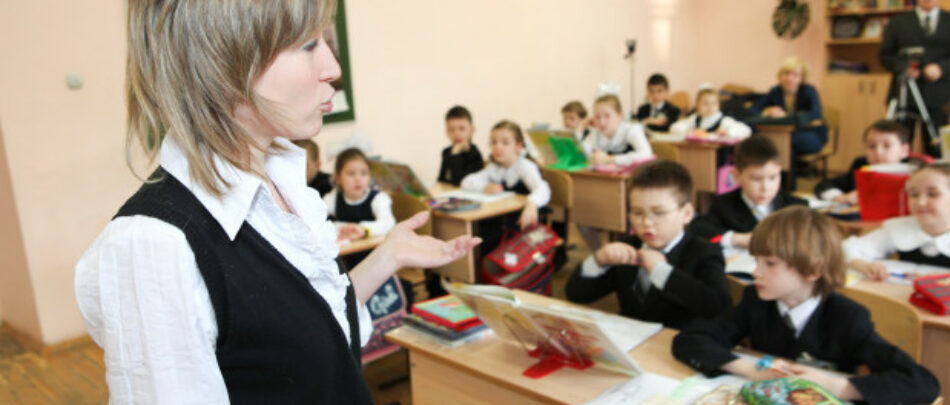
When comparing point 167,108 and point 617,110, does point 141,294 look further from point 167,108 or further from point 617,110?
point 617,110

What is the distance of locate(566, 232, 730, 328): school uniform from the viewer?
212 centimetres

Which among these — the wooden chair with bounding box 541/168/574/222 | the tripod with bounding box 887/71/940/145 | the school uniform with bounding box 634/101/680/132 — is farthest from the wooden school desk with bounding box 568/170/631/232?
the tripod with bounding box 887/71/940/145

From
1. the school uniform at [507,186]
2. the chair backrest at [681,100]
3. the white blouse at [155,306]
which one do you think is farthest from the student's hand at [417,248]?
the chair backrest at [681,100]

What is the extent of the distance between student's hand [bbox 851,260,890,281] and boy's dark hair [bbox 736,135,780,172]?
0.76m

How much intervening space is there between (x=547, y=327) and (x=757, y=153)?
6.19 ft

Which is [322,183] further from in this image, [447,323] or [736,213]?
[447,323]

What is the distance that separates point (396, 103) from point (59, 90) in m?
2.39

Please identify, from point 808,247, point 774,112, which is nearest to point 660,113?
point 774,112

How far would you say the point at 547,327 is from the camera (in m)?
1.71

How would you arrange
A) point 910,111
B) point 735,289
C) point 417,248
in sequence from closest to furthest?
point 417,248 < point 735,289 < point 910,111

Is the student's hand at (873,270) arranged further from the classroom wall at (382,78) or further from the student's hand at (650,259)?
the classroom wall at (382,78)

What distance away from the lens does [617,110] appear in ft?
17.4

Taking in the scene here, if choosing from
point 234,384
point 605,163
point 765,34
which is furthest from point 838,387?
point 765,34

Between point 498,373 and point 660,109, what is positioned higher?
point 660,109
